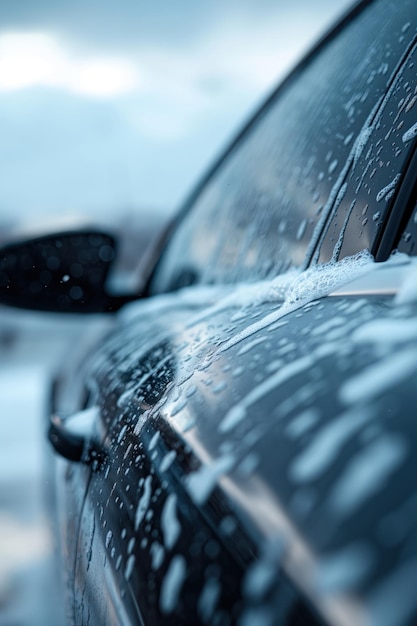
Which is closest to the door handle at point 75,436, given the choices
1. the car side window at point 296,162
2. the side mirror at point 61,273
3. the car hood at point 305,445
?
the car hood at point 305,445

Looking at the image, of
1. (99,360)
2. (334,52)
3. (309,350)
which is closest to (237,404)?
(309,350)

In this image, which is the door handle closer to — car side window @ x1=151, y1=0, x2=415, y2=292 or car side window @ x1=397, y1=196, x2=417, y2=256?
car side window @ x1=151, y1=0, x2=415, y2=292

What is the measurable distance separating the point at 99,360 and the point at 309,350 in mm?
1204

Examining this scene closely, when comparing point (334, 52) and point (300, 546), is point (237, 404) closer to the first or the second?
point (300, 546)

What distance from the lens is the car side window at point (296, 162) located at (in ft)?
4.09

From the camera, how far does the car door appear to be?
494 millimetres

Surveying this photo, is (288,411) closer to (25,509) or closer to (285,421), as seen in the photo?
(285,421)

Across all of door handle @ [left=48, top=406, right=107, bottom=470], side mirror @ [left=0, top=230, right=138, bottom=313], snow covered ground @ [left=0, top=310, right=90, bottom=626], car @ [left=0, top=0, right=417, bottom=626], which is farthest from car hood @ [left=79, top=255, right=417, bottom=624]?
snow covered ground @ [left=0, top=310, right=90, bottom=626]

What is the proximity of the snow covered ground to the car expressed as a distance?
123 centimetres

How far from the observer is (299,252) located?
1.29 metres

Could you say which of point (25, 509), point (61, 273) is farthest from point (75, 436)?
point (25, 509)

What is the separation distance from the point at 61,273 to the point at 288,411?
1.87 metres

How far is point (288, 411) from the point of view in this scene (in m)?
0.64

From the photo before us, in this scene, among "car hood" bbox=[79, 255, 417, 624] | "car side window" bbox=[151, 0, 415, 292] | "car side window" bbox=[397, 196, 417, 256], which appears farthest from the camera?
"car side window" bbox=[151, 0, 415, 292]
